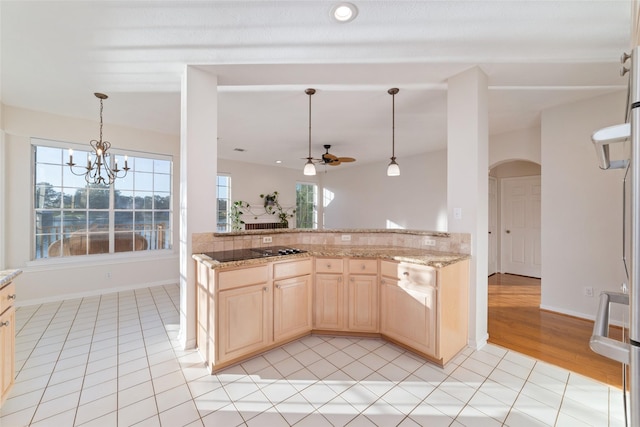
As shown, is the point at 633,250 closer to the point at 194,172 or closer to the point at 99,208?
the point at 194,172

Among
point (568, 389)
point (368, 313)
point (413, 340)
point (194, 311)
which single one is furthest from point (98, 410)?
point (568, 389)

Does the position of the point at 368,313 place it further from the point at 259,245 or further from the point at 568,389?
the point at 568,389

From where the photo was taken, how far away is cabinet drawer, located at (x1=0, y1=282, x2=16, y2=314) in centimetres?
162

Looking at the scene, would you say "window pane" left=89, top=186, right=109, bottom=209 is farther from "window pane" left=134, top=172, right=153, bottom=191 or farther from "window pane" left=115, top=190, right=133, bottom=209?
"window pane" left=134, top=172, right=153, bottom=191

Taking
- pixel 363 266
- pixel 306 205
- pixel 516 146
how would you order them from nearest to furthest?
pixel 363 266, pixel 516 146, pixel 306 205

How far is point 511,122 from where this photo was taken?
3990 mm

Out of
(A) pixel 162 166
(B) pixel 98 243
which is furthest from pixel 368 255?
(B) pixel 98 243

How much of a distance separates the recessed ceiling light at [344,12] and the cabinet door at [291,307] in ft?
7.13

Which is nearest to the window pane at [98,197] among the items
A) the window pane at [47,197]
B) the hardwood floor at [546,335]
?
the window pane at [47,197]

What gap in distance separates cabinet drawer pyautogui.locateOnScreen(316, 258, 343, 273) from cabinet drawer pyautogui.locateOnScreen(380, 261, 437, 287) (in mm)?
420

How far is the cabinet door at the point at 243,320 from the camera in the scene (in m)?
2.11

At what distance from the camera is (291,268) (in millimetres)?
2523

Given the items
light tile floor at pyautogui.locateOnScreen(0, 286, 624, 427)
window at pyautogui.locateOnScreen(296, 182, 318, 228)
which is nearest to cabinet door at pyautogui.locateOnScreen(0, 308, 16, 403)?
light tile floor at pyautogui.locateOnScreen(0, 286, 624, 427)

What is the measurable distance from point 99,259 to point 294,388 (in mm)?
4049
